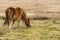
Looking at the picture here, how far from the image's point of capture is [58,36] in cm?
1209

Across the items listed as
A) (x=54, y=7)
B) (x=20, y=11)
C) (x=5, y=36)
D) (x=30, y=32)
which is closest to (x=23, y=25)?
(x=20, y=11)

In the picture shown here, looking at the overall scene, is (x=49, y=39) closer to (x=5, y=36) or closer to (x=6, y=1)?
(x=5, y=36)

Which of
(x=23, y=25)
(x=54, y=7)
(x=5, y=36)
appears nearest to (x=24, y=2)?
(x=54, y=7)

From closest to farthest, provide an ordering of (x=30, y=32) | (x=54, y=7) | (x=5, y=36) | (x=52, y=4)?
(x=5, y=36), (x=30, y=32), (x=54, y=7), (x=52, y=4)

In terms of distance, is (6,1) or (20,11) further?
(6,1)

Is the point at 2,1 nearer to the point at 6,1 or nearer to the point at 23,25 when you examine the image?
the point at 6,1

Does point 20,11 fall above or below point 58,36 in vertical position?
above

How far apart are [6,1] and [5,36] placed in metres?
16.9

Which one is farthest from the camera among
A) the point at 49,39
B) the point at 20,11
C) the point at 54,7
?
the point at 54,7

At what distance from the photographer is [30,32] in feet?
43.0

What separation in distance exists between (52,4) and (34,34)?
14425mm

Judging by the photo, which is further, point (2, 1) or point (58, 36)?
point (2, 1)

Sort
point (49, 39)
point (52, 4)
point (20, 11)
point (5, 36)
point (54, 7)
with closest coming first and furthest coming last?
1. point (49, 39)
2. point (5, 36)
3. point (20, 11)
4. point (54, 7)
5. point (52, 4)

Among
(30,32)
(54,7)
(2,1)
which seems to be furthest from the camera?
(2,1)
